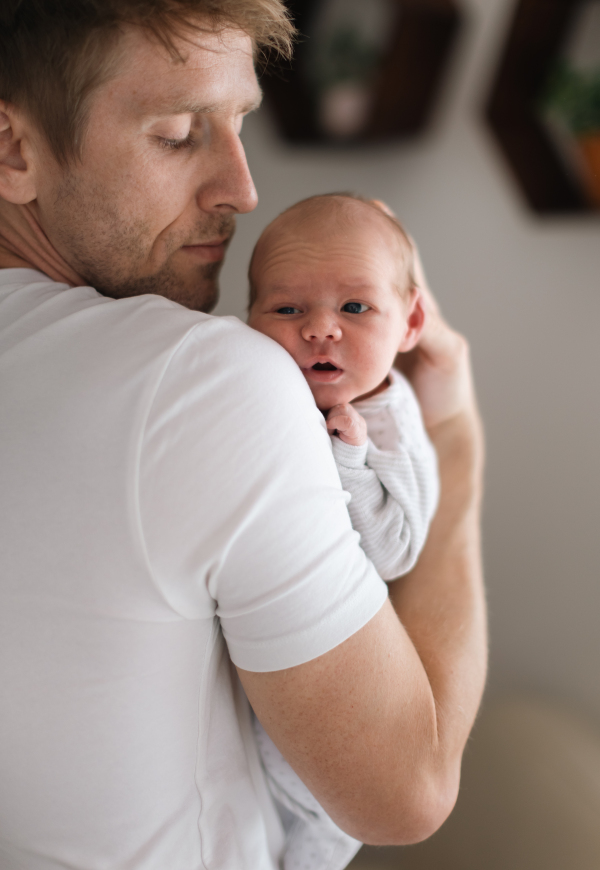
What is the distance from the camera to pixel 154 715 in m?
0.72

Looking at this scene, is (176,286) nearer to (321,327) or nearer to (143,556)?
(321,327)

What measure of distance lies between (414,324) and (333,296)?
0.23 meters

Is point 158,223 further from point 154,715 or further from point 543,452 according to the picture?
point 543,452

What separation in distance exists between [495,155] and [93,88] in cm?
167

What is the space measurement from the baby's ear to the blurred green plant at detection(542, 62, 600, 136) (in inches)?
37.5

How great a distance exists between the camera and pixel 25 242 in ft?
3.06

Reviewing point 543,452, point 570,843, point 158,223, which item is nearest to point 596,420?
point 543,452

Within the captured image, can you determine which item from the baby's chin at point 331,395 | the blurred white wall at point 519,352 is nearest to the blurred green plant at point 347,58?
the blurred white wall at point 519,352

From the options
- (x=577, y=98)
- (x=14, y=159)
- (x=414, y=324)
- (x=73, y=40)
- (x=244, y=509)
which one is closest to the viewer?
(x=244, y=509)

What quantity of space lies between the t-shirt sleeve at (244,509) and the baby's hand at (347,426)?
0.68 ft

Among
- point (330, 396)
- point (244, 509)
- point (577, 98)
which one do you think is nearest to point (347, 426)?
point (330, 396)

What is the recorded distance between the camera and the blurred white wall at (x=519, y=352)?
1954mm

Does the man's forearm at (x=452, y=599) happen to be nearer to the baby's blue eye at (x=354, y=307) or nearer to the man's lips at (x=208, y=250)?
the baby's blue eye at (x=354, y=307)

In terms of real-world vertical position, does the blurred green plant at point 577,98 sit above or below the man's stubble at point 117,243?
above
